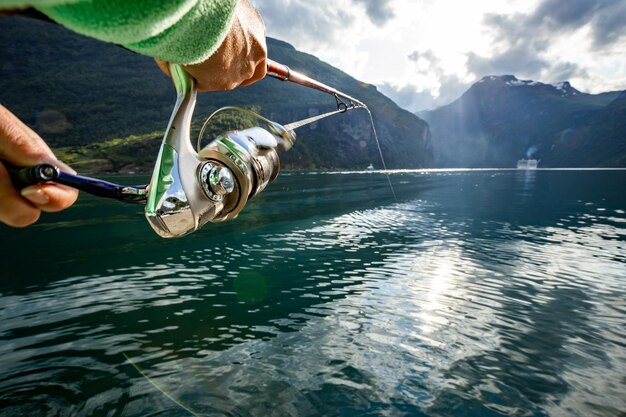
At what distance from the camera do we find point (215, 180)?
7.44 ft

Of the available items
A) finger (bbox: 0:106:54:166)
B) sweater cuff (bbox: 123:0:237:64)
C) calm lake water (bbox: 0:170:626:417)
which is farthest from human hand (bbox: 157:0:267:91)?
calm lake water (bbox: 0:170:626:417)

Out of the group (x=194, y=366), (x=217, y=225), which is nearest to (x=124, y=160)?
(x=217, y=225)

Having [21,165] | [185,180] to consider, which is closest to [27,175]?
[21,165]

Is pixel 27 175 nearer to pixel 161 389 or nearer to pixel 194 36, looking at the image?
pixel 194 36

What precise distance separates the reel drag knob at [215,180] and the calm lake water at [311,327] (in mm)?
6409

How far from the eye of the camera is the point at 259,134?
2.88 metres

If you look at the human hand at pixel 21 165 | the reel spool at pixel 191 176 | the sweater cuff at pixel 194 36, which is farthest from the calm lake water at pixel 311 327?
the sweater cuff at pixel 194 36

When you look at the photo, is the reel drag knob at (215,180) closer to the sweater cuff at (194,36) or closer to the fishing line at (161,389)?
the sweater cuff at (194,36)

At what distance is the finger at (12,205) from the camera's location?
4.73 ft

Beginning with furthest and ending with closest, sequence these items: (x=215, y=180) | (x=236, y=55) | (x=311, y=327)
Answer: (x=311, y=327) → (x=215, y=180) → (x=236, y=55)

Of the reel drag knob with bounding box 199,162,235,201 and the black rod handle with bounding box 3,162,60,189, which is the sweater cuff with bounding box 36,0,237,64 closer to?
the black rod handle with bounding box 3,162,60,189

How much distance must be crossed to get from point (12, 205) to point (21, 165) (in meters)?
0.19

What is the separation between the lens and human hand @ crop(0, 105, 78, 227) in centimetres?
143

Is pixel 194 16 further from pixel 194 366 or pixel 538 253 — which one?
pixel 538 253
